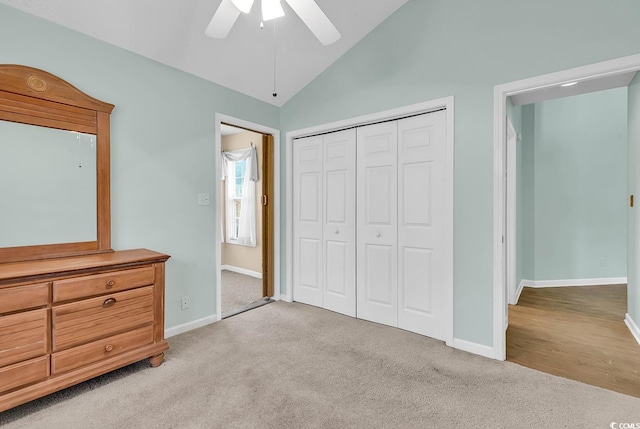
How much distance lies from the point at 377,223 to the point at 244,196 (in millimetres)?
2781

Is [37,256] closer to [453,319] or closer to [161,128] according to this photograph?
[161,128]

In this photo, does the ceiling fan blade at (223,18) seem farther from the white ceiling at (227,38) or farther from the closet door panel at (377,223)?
the closet door panel at (377,223)

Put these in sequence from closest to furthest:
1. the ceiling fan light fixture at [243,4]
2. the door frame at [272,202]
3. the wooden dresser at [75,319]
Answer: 1. the ceiling fan light fixture at [243,4]
2. the wooden dresser at [75,319]
3. the door frame at [272,202]

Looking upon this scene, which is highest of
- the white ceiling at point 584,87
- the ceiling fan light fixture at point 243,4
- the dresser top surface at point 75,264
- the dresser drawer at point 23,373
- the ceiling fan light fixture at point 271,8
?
the ceiling fan light fixture at point 271,8

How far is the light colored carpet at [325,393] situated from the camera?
66.0 inches

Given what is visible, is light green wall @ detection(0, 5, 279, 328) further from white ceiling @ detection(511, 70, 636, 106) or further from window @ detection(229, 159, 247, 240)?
white ceiling @ detection(511, 70, 636, 106)

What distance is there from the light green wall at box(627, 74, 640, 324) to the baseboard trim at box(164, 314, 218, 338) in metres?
3.88

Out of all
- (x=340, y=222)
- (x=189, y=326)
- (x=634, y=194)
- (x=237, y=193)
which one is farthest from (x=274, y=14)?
(x=237, y=193)

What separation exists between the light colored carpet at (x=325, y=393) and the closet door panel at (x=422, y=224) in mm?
306

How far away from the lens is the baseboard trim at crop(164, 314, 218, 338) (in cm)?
273

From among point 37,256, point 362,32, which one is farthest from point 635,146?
point 37,256

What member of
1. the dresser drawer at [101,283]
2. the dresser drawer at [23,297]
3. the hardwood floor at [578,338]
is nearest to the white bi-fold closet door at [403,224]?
the hardwood floor at [578,338]

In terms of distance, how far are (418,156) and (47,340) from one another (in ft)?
9.60

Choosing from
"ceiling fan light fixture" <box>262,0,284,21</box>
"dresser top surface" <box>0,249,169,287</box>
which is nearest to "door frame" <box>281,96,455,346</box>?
"ceiling fan light fixture" <box>262,0,284,21</box>
